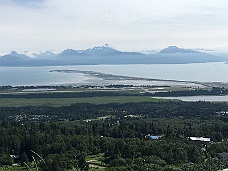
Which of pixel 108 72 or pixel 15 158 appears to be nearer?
pixel 15 158

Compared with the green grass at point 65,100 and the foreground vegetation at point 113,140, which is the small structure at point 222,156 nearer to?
the foreground vegetation at point 113,140

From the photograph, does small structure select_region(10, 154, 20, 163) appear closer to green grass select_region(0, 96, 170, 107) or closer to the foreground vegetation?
the foreground vegetation

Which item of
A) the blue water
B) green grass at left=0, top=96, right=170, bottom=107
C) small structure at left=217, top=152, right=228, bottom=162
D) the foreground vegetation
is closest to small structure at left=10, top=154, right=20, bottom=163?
the foreground vegetation

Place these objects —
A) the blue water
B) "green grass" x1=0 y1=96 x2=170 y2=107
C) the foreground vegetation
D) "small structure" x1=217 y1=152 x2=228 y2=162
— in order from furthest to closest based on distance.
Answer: the blue water → "green grass" x1=0 y1=96 x2=170 y2=107 → "small structure" x1=217 y1=152 x2=228 y2=162 → the foreground vegetation

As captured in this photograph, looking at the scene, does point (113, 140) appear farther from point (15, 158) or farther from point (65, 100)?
point (65, 100)

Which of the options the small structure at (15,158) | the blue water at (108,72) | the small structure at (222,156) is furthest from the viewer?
the blue water at (108,72)

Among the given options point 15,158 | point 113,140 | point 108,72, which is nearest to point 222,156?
point 113,140

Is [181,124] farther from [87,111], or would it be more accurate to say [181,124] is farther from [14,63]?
[14,63]

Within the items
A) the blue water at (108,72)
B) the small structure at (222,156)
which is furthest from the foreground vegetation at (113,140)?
the blue water at (108,72)
